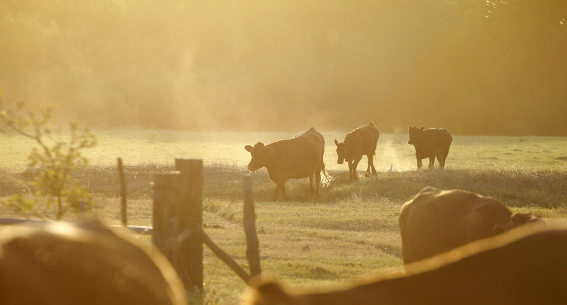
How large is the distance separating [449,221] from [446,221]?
4 centimetres

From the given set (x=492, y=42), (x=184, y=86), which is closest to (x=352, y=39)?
(x=492, y=42)

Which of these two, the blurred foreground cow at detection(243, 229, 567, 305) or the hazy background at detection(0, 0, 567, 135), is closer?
the blurred foreground cow at detection(243, 229, 567, 305)

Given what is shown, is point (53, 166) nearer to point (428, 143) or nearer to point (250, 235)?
point (250, 235)

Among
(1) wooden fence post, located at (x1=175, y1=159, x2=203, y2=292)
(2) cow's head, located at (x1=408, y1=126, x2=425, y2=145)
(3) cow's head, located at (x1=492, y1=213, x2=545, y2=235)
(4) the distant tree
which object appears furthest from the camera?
(2) cow's head, located at (x1=408, y1=126, x2=425, y2=145)

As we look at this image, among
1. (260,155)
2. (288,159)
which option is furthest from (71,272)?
(288,159)

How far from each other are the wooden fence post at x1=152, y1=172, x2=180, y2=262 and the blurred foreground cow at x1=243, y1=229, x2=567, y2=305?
9.64 ft

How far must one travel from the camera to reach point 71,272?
245cm

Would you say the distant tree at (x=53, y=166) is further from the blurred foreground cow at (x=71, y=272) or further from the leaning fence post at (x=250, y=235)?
the blurred foreground cow at (x=71, y=272)

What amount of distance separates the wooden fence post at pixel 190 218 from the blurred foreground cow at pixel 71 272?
3305mm

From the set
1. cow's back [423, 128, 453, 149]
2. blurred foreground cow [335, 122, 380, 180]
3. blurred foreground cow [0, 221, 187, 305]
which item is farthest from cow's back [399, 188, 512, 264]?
cow's back [423, 128, 453, 149]

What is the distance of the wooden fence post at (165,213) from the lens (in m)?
5.46

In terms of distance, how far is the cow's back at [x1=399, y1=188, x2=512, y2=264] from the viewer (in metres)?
5.66

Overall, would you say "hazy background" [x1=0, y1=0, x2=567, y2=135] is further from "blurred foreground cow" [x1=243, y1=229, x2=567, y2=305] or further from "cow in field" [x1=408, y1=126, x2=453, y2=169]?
"blurred foreground cow" [x1=243, y1=229, x2=567, y2=305]

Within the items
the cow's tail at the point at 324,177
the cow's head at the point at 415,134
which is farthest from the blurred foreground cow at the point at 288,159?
the cow's head at the point at 415,134
